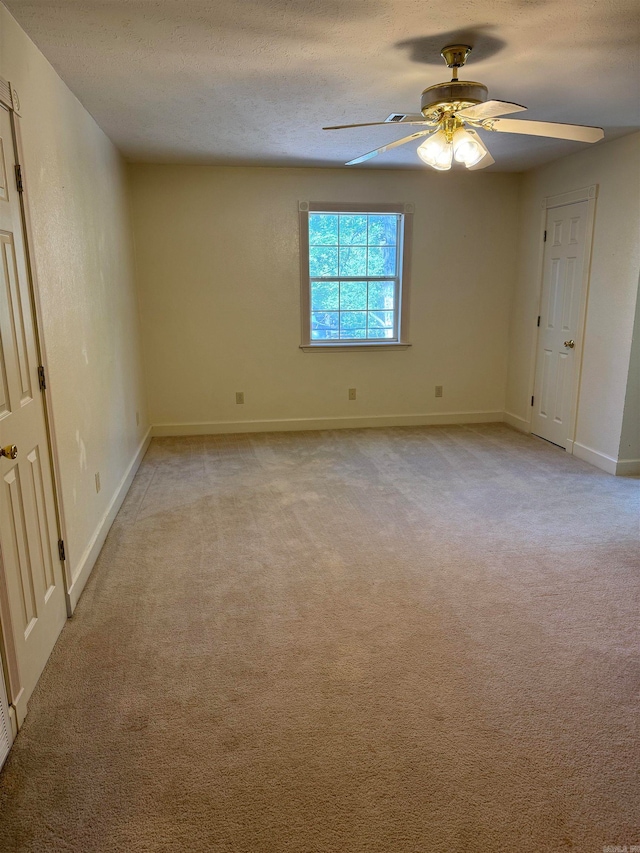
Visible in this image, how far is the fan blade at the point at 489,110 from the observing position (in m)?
2.21

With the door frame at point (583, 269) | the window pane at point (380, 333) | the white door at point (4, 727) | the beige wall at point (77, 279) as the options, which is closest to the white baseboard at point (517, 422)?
the door frame at point (583, 269)

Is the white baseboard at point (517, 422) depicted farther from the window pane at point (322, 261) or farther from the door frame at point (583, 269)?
the window pane at point (322, 261)

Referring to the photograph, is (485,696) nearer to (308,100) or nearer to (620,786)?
(620,786)

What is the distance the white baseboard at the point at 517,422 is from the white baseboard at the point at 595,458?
2.55 ft

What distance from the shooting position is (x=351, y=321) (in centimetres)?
565

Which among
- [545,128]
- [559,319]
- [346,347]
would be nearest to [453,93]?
[545,128]

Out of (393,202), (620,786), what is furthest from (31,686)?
(393,202)

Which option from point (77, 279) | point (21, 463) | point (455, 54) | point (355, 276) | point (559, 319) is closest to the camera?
point (21, 463)

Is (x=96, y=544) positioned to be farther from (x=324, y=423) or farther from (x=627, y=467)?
(x=627, y=467)

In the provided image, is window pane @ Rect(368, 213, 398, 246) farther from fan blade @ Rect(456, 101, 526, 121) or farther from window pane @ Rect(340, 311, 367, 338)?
fan blade @ Rect(456, 101, 526, 121)

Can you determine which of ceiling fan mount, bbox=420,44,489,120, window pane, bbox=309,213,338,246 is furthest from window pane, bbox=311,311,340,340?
ceiling fan mount, bbox=420,44,489,120

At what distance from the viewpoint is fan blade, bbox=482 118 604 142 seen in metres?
2.46

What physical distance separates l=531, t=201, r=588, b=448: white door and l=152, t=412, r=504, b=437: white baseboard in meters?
0.77

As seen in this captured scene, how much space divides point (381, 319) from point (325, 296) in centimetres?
62
